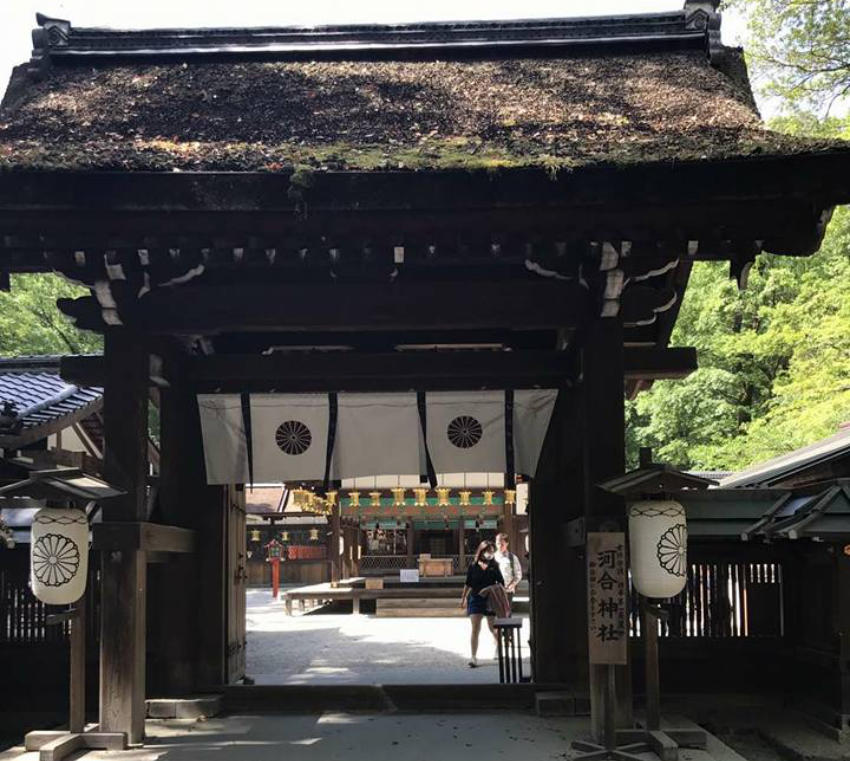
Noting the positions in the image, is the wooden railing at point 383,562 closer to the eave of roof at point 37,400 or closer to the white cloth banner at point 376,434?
the eave of roof at point 37,400

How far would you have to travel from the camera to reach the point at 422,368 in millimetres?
7832

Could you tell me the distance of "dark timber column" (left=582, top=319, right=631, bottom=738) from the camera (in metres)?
6.38

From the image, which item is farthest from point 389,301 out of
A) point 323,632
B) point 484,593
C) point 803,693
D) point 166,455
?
point 323,632

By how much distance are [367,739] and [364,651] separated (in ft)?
22.1

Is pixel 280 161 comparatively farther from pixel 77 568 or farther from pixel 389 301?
pixel 77 568

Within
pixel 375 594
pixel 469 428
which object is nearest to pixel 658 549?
pixel 469 428

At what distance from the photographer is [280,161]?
18.5 ft

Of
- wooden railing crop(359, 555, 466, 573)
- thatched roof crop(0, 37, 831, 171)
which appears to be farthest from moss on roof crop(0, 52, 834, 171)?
wooden railing crop(359, 555, 466, 573)

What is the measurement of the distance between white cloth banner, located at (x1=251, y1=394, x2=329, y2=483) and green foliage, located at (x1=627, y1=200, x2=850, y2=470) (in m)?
10.7

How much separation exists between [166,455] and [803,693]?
246 inches

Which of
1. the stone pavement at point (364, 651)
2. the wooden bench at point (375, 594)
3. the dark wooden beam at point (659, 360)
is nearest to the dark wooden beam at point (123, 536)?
the stone pavement at point (364, 651)

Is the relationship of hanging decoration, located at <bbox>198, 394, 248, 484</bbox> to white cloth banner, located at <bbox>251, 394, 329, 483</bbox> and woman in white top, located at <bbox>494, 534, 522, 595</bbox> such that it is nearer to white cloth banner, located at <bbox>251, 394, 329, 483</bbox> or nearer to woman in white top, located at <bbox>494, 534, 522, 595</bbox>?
white cloth banner, located at <bbox>251, 394, 329, 483</bbox>

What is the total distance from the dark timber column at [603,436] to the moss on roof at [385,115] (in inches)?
61.6

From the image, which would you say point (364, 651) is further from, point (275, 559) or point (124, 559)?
point (275, 559)
